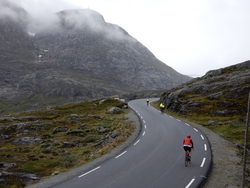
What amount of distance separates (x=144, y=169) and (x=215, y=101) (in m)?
36.8

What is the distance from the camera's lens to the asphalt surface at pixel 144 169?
44.1ft

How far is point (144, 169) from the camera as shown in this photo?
15.9m

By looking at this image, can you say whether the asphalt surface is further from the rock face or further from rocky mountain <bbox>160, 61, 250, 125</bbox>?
the rock face

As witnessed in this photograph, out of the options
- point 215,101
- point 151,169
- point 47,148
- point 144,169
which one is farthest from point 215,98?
point 144,169

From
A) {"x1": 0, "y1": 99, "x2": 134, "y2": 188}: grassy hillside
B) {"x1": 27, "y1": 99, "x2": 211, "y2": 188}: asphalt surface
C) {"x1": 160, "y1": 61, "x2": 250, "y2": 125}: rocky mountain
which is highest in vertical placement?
{"x1": 160, "y1": 61, "x2": 250, "y2": 125}: rocky mountain

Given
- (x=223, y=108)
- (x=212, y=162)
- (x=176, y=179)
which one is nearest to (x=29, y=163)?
(x=176, y=179)

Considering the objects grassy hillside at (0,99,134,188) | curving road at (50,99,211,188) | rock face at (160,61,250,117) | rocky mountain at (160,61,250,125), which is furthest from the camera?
rock face at (160,61,250,117)

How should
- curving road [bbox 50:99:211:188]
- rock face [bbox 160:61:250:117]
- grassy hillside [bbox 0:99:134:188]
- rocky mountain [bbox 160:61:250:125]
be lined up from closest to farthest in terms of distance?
curving road [bbox 50:99:211:188] → grassy hillside [bbox 0:99:134:188] → rocky mountain [bbox 160:61:250:125] → rock face [bbox 160:61:250:117]

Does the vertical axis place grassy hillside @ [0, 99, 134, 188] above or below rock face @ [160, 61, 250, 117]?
below

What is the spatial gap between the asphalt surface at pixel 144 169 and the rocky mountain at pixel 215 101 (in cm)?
1913

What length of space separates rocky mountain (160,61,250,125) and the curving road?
1839 cm

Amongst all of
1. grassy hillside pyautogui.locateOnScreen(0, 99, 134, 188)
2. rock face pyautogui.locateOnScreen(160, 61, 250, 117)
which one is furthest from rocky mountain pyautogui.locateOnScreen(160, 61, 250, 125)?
grassy hillside pyautogui.locateOnScreen(0, 99, 134, 188)

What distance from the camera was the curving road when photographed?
43.9 feet

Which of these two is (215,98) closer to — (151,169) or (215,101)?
(215,101)
